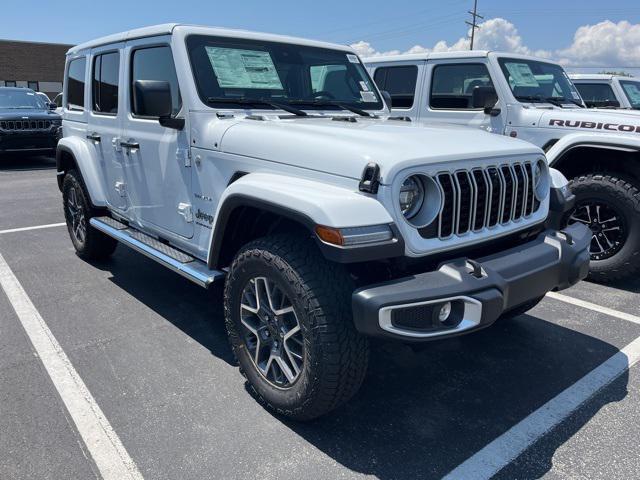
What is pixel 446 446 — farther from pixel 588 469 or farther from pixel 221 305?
pixel 221 305

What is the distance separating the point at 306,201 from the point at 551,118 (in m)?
4.10

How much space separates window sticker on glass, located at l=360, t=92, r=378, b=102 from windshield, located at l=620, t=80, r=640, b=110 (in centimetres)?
701

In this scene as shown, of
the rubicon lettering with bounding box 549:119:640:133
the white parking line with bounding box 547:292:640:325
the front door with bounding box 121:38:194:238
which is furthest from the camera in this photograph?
the rubicon lettering with bounding box 549:119:640:133

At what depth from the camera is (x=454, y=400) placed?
9.71 feet

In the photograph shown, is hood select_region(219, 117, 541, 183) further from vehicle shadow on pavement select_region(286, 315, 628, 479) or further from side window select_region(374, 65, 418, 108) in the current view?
side window select_region(374, 65, 418, 108)

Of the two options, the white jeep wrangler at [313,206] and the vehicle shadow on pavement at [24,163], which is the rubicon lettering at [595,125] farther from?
the vehicle shadow on pavement at [24,163]

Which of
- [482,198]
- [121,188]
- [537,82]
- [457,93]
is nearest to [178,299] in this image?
[121,188]

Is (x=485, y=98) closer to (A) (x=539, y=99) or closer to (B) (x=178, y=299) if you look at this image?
(A) (x=539, y=99)

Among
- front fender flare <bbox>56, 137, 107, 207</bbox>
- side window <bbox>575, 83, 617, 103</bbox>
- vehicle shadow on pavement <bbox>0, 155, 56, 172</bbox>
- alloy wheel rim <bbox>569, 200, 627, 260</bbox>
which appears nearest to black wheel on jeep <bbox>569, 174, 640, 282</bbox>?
alloy wheel rim <bbox>569, 200, 627, 260</bbox>

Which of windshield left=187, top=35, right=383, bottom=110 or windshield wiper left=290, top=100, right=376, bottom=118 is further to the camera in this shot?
windshield wiper left=290, top=100, right=376, bottom=118

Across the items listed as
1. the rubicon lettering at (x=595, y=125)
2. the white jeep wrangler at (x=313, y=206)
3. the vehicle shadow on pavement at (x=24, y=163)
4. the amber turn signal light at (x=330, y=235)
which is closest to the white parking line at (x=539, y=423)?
the white jeep wrangler at (x=313, y=206)

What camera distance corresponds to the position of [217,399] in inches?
115

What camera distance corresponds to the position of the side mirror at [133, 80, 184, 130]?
123 inches

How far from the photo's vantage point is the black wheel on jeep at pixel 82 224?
196 inches
